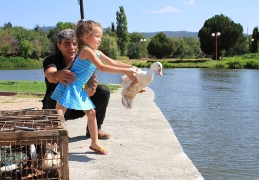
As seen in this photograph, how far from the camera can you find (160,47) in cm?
6994

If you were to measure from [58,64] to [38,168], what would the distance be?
6.08 feet

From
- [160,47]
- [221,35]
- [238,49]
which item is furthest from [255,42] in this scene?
[160,47]

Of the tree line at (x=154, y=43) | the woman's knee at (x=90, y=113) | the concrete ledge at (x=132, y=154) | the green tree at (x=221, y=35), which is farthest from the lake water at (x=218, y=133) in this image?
the green tree at (x=221, y=35)

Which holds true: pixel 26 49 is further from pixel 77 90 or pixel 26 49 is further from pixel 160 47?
pixel 77 90

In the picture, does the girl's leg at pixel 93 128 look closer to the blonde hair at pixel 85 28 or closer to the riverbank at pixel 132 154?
the riverbank at pixel 132 154

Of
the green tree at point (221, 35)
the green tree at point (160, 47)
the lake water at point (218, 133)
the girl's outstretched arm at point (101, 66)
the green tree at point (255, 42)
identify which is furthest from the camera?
the green tree at point (160, 47)

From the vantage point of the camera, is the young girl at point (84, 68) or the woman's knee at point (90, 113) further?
the woman's knee at point (90, 113)

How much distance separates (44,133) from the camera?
9.06 ft

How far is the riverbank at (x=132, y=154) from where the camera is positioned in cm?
370

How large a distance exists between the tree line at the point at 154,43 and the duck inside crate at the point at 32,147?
143ft

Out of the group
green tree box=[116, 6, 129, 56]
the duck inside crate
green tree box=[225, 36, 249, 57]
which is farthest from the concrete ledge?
green tree box=[116, 6, 129, 56]

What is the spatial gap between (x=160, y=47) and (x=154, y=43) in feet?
3.91

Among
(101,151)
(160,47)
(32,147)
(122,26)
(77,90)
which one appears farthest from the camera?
(122,26)

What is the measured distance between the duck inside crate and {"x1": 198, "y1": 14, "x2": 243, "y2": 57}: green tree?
53.4m
